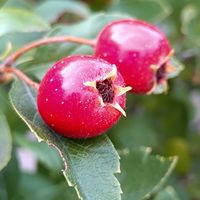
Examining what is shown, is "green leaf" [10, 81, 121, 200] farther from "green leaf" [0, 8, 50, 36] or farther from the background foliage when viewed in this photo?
"green leaf" [0, 8, 50, 36]

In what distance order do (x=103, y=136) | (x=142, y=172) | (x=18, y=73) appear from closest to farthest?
(x=103, y=136) < (x=18, y=73) < (x=142, y=172)

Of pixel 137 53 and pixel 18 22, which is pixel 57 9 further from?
pixel 137 53

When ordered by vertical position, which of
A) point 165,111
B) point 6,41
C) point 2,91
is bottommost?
point 165,111

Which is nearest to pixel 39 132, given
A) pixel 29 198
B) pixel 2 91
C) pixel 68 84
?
pixel 68 84

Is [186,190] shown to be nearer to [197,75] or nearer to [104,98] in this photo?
[197,75]

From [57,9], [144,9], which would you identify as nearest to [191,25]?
[144,9]

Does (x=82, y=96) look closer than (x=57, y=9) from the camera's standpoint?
Yes
